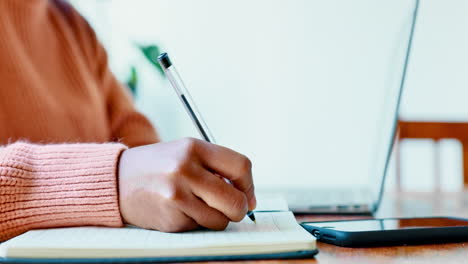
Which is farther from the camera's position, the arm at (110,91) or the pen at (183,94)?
the arm at (110,91)

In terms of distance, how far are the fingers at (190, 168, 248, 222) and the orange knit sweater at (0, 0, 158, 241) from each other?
87 mm

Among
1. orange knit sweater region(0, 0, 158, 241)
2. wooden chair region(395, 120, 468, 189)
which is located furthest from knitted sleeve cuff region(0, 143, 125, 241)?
wooden chair region(395, 120, 468, 189)

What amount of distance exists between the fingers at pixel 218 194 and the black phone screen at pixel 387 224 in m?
0.08

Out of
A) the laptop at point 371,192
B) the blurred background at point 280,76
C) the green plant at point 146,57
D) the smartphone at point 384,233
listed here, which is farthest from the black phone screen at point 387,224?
the green plant at point 146,57

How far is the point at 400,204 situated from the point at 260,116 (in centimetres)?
153

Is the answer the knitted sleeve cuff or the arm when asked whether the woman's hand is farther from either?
the arm

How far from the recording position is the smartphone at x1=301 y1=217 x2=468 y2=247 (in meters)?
0.42

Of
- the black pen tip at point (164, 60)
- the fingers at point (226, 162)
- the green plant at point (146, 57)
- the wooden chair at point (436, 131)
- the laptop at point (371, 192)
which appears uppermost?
the black pen tip at point (164, 60)

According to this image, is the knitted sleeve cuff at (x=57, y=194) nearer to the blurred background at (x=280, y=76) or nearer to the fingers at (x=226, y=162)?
the fingers at (x=226, y=162)

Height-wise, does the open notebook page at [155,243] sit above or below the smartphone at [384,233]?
above

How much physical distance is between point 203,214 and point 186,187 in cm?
3

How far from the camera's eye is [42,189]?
473 millimetres

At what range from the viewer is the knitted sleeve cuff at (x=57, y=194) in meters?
0.46

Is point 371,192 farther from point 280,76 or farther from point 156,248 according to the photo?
point 280,76
